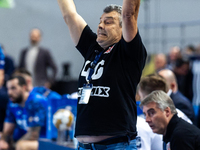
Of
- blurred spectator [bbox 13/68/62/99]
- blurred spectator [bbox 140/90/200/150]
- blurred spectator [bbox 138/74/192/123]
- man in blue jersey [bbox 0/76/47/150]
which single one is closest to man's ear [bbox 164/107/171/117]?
blurred spectator [bbox 140/90/200/150]

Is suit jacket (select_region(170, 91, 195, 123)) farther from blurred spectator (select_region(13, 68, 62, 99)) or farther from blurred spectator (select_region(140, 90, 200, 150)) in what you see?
blurred spectator (select_region(13, 68, 62, 99))

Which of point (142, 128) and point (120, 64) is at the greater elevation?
point (120, 64)

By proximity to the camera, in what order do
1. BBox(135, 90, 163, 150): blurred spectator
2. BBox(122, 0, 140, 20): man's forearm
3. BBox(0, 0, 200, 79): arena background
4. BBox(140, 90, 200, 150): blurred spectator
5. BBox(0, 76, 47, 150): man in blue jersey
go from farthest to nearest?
BBox(0, 0, 200, 79): arena background
BBox(0, 76, 47, 150): man in blue jersey
BBox(135, 90, 163, 150): blurred spectator
BBox(140, 90, 200, 150): blurred spectator
BBox(122, 0, 140, 20): man's forearm

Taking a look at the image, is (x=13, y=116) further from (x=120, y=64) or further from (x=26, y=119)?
(x=120, y=64)

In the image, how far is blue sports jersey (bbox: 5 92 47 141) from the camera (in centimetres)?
394

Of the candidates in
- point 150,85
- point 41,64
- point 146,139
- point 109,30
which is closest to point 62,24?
point 41,64

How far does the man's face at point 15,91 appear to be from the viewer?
418 cm

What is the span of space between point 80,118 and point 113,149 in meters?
0.23

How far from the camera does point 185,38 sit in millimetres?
8602

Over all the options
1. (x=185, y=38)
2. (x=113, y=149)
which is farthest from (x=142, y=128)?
(x=185, y=38)

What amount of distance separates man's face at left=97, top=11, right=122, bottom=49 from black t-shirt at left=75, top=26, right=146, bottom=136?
0.24ft

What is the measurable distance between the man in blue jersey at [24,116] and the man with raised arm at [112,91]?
2125 millimetres

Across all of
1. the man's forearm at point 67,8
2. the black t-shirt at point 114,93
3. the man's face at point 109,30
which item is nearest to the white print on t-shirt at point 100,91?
the black t-shirt at point 114,93

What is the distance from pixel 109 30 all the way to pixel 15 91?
2549 mm
